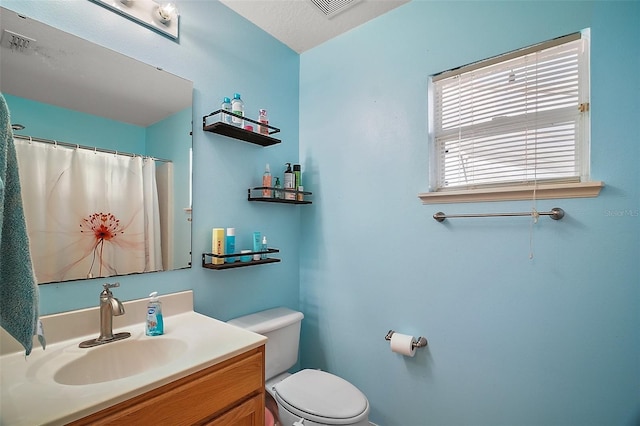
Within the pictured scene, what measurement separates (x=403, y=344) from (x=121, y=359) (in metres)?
1.25

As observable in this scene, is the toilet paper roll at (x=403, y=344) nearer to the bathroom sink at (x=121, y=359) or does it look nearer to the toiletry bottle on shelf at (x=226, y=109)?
the bathroom sink at (x=121, y=359)

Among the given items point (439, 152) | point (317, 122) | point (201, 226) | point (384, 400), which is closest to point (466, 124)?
point (439, 152)

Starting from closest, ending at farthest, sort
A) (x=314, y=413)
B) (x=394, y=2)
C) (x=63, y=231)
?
(x=63, y=231)
(x=314, y=413)
(x=394, y=2)

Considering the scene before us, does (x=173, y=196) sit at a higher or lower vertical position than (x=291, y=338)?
higher

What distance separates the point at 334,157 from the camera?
6.28 ft

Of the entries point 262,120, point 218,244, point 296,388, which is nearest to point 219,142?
point 262,120

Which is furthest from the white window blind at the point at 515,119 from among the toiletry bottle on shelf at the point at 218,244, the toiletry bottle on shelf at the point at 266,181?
the toiletry bottle on shelf at the point at 218,244

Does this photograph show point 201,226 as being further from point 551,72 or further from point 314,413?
point 551,72

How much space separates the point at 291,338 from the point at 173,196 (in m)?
1.03

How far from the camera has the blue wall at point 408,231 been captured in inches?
44.9

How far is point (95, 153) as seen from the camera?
120 centimetres

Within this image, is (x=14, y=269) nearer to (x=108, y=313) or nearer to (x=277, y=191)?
(x=108, y=313)

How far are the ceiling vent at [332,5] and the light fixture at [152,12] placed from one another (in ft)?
2.38

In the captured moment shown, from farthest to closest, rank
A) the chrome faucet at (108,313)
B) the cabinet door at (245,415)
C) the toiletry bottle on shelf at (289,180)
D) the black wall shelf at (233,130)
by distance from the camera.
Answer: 1. the toiletry bottle on shelf at (289,180)
2. the black wall shelf at (233,130)
3. the chrome faucet at (108,313)
4. the cabinet door at (245,415)
